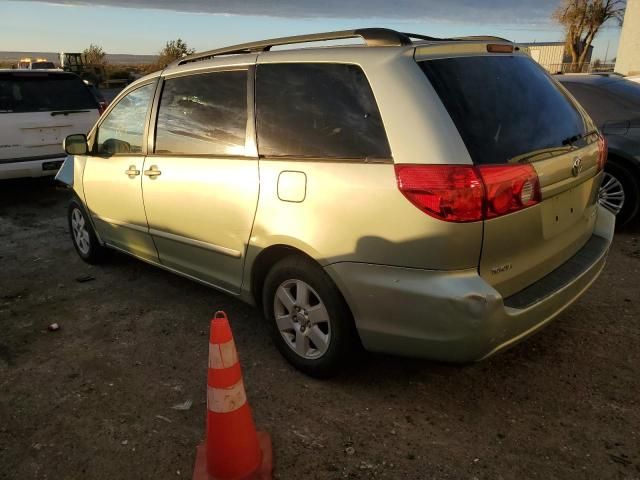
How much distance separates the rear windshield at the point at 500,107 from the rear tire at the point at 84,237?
12.0 ft

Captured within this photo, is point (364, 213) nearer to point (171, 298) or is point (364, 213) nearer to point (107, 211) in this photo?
point (171, 298)

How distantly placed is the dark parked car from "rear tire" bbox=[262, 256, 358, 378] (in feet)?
13.2

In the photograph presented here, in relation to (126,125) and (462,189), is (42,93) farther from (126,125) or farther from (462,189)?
(462,189)

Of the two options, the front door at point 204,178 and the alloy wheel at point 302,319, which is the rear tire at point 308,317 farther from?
the front door at point 204,178

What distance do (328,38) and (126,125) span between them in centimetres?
204

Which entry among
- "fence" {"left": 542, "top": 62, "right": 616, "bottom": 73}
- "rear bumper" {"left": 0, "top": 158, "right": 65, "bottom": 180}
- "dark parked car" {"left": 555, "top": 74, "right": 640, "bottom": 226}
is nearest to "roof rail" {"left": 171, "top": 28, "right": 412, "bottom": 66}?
"dark parked car" {"left": 555, "top": 74, "right": 640, "bottom": 226}

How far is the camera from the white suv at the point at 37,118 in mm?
6988

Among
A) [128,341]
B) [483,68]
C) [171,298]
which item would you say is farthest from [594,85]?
[128,341]

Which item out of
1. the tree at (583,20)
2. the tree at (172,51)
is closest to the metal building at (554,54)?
the tree at (583,20)

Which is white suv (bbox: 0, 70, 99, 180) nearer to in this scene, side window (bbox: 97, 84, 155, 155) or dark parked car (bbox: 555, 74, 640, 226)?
side window (bbox: 97, 84, 155, 155)

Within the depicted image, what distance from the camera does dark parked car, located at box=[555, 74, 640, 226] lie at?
5371mm

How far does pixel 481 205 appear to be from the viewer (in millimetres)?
2283

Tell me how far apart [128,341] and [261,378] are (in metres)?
1.09

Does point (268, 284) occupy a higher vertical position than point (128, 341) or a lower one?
higher
